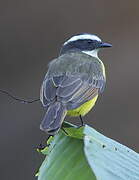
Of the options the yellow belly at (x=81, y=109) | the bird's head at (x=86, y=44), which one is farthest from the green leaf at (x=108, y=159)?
the bird's head at (x=86, y=44)

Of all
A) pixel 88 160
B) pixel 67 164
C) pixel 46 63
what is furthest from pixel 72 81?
pixel 46 63

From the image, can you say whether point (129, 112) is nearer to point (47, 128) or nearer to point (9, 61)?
point (9, 61)

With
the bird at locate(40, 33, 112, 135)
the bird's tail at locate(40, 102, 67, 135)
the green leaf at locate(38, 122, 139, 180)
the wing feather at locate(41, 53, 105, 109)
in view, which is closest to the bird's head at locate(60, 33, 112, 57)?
the bird at locate(40, 33, 112, 135)

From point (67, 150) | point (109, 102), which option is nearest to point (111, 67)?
point (109, 102)

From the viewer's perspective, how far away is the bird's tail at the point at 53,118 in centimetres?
239

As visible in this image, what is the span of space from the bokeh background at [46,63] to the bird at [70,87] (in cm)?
242

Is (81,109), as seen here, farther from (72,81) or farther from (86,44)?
(86,44)

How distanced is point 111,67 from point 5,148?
1.45m

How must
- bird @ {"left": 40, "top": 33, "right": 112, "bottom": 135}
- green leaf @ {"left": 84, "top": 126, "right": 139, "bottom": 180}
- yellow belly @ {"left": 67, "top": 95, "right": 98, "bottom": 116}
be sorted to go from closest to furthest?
green leaf @ {"left": 84, "top": 126, "right": 139, "bottom": 180} < bird @ {"left": 40, "top": 33, "right": 112, "bottom": 135} < yellow belly @ {"left": 67, "top": 95, "right": 98, "bottom": 116}

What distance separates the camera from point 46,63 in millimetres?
6324

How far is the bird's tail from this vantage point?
239cm

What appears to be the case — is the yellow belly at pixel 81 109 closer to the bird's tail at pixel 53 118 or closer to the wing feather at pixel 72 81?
the wing feather at pixel 72 81

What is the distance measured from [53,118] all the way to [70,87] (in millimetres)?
403

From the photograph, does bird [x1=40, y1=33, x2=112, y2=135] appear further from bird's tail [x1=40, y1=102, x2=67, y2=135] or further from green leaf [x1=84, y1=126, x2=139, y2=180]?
green leaf [x1=84, y1=126, x2=139, y2=180]
